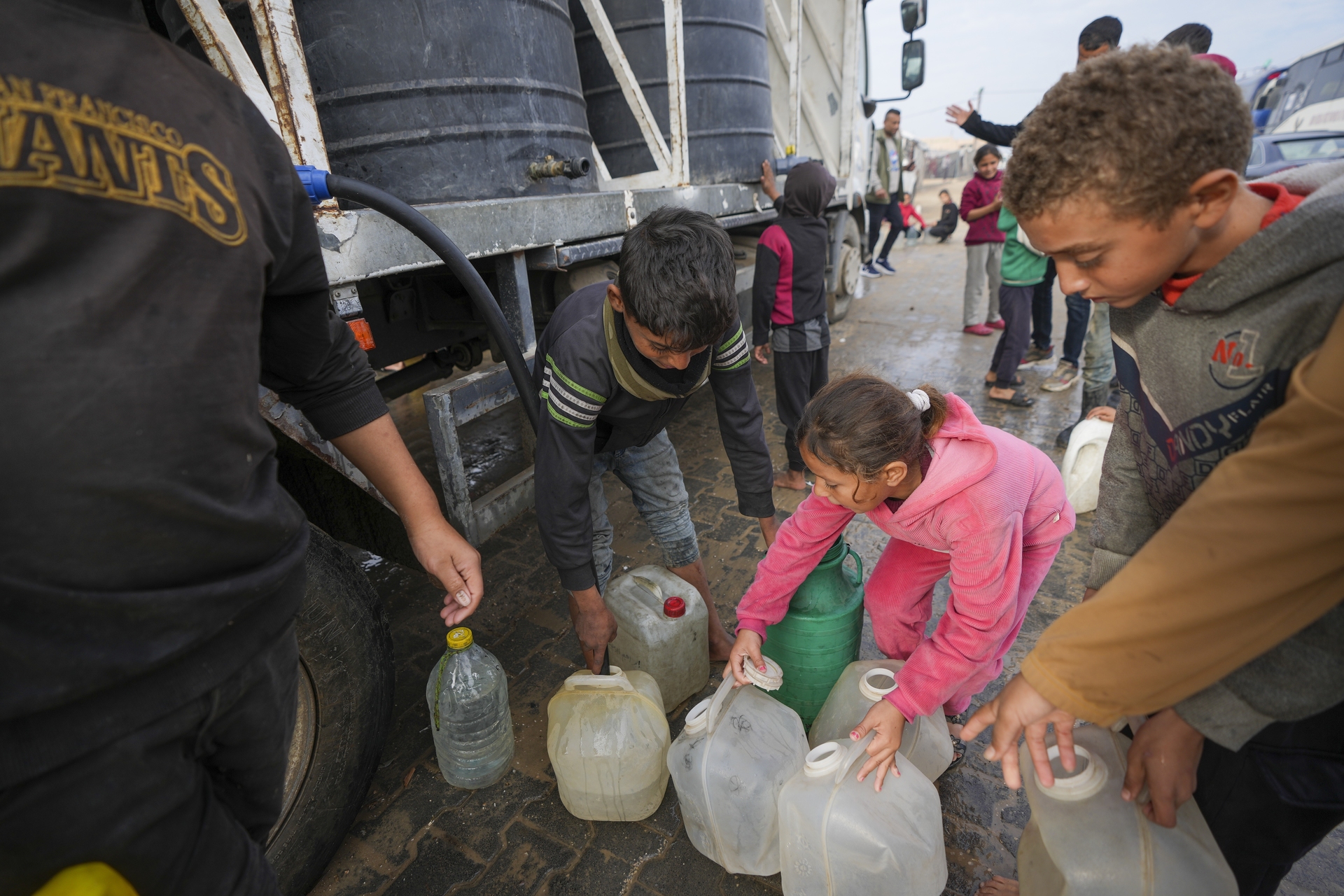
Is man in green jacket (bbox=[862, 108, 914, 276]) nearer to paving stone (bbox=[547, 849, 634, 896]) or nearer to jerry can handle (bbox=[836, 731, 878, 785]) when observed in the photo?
jerry can handle (bbox=[836, 731, 878, 785])

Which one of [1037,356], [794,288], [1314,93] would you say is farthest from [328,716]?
[1314,93]

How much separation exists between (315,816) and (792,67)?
5502mm

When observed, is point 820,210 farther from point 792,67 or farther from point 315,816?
point 315,816

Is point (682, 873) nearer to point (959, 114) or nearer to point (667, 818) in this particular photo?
point (667, 818)

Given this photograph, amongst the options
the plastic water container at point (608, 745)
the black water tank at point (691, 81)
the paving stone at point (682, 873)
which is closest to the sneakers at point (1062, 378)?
the black water tank at point (691, 81)

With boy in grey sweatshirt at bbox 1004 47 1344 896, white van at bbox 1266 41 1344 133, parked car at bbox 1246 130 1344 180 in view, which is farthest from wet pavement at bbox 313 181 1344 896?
white van at bbox 1266 41 1344 133

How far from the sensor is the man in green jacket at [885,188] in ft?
29.8

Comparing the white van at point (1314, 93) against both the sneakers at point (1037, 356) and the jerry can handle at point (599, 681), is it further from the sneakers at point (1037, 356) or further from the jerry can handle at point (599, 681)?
the jerry can handle at point (599, 681)

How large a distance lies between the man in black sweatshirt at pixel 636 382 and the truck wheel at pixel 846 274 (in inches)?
197

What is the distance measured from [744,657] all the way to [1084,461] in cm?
248

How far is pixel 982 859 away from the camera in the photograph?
169 cm

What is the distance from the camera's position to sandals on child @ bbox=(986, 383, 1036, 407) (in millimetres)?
4598

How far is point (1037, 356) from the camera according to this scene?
218 inches

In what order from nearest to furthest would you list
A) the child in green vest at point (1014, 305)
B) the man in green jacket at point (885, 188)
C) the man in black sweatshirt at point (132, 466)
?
the man in black sweatshirt at point (132, 466) < the child in green vest at point (1014, 305) < the man in green jacket at point (885, 188)
